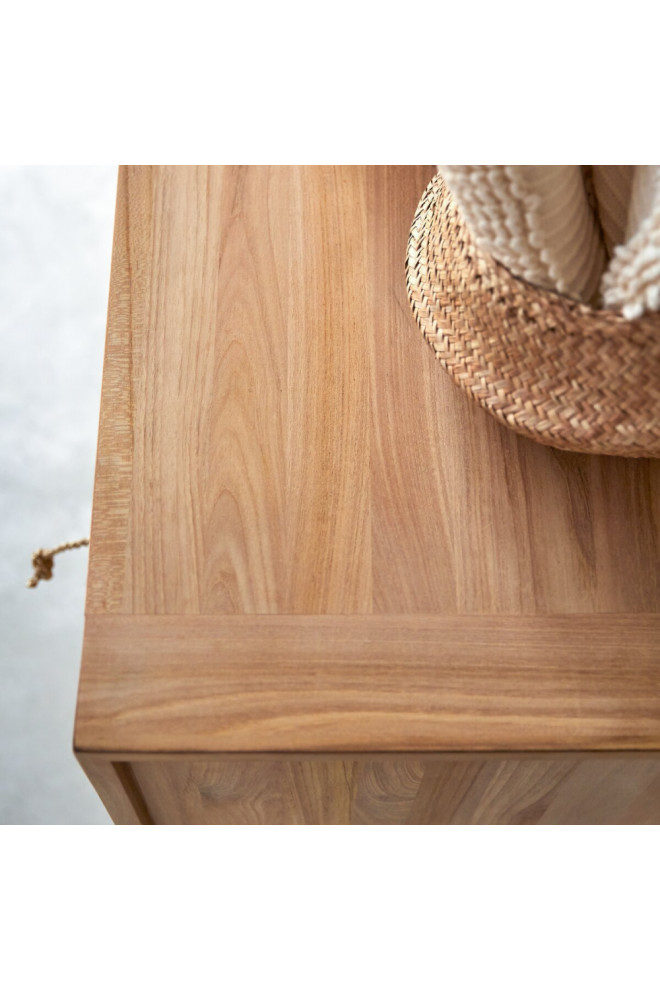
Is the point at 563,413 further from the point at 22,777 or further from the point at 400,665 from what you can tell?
the point at 22,777

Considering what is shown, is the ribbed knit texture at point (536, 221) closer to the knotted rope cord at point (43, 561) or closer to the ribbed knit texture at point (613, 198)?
the ribbed knit texture at point (613, 198)

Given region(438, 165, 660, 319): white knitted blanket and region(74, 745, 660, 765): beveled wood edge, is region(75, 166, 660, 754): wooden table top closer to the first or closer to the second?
region(74, 745, 660, 765): beveled wood edge

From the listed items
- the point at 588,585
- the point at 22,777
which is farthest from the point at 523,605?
the point at 22,777

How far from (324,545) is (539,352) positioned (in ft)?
0.63

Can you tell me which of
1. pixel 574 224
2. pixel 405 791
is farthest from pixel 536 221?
pixel 405 791

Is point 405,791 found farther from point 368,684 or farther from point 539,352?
point 539,352

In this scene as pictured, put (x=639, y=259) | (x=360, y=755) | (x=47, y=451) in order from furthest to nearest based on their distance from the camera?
(x=47, y=451), (x=360, y=755), (x=639, y=259)

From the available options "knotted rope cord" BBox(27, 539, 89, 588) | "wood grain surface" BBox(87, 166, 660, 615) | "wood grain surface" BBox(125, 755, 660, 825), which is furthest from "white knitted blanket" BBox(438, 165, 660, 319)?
"knotted rope cord" BBox(27, 539, 89, 588)

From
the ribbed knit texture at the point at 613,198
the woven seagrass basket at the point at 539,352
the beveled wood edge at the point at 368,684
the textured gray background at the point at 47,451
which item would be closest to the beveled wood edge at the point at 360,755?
the beveled wood edge at the point at 368,684

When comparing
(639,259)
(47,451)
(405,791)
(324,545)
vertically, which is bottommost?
(405,791)

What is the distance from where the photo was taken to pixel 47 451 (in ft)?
3.64

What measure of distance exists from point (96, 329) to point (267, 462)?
64cm

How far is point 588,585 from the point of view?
57 cm

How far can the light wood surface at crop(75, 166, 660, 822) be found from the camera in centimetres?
54
